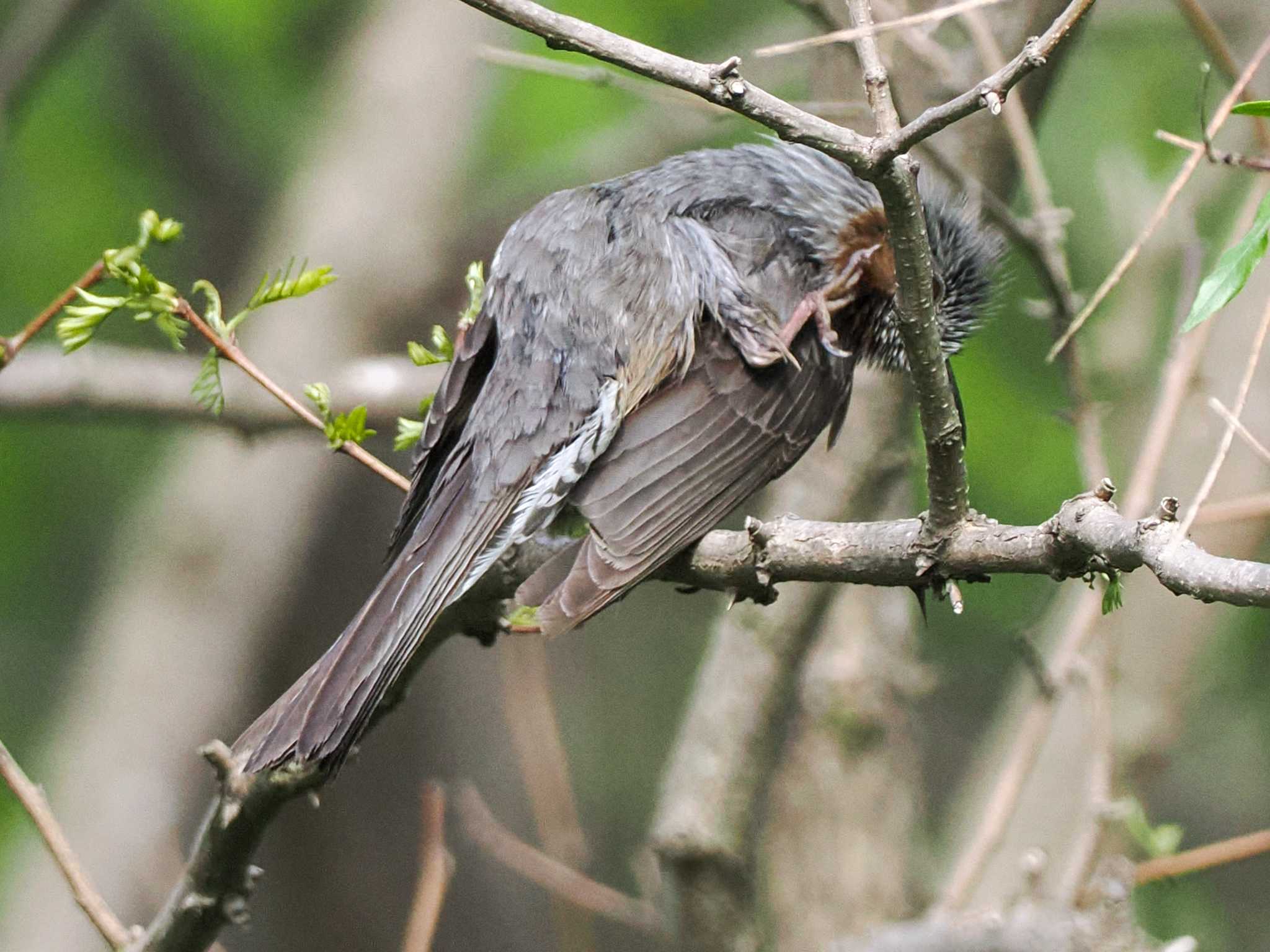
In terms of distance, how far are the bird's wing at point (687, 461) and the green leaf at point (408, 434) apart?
0.34 m

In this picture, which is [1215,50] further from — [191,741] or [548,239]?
[191,741]

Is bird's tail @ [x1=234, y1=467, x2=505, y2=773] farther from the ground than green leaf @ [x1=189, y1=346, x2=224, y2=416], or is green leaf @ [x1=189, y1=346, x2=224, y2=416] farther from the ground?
green leaf @ [x1=189, y1=346, x2=224, y2=416]

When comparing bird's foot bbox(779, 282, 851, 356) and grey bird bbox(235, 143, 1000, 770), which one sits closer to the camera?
grey bird bbox(235, 143, 1000, 770)

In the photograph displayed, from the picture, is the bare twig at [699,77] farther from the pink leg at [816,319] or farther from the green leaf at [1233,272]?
the pink leg at [816,319]

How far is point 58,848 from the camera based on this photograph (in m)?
2.11

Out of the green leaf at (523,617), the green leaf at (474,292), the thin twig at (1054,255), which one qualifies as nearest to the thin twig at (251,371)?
the green leaf at (523,617)

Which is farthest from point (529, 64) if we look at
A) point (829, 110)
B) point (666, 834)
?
point (666, 834)

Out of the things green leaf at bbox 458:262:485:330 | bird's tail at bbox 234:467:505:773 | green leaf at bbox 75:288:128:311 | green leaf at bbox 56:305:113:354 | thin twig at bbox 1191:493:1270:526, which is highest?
thin twig at bbox 1191:493:1270:526

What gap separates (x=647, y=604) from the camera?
8195 mm

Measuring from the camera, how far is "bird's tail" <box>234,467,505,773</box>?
201 centimetres

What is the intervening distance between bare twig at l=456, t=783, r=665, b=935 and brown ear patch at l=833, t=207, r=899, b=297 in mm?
1829

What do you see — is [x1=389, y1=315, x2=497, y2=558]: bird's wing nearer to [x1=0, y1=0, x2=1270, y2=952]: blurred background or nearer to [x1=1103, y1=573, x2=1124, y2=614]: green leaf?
[x1=0, y1=0, x2=1270, y2=952]: blurred background

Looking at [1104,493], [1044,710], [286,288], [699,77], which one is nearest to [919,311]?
[1104,493]

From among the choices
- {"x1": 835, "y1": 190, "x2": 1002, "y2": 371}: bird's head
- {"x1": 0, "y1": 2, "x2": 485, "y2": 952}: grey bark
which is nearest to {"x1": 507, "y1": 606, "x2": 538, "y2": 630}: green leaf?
{"x1": 835, "y1": 190, "x2": 1002, "y2": 371}: bird's head
